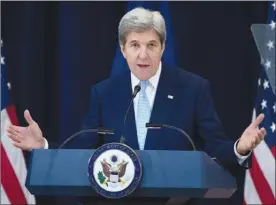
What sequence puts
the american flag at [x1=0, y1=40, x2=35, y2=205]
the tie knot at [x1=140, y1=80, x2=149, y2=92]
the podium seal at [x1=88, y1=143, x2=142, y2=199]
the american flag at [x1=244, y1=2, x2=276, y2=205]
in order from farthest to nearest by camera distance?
the american flag at [x1=0, y1=40, x2=35, y2=205] < the american flag at [x1=244, y1=2, x2=276, y2=205] < the tie knot at [x1=140, y1=80, x2=149, y2=92] < the podium seal at [x1=88, y1=143, x2=142, y2=199]

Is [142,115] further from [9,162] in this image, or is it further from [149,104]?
[9,162]

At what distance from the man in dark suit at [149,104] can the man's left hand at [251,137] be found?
0.12 metres

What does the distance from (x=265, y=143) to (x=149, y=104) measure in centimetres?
136

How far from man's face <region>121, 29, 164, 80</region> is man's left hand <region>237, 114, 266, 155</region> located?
0.45 m

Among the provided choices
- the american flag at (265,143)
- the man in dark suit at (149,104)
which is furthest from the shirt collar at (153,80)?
the american flag at (265,143)

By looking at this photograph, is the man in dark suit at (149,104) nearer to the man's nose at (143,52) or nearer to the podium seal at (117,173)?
the man's nose at (143,52)

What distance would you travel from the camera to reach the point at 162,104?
245cm

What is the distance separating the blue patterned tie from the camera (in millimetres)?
2434

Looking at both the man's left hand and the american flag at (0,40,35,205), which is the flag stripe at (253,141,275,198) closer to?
the american flag at (0,40,35,205)

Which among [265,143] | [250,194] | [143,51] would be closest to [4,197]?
[250,194]

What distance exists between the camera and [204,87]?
253 centimetres

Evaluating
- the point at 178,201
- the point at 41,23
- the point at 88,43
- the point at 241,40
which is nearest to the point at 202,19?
the point at 241,40

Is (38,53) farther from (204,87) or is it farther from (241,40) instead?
(204,87)

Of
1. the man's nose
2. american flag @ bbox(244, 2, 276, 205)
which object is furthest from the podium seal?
american flag @ bbox(244, 2, 276, 205)
